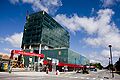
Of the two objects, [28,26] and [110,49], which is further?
[28,26]

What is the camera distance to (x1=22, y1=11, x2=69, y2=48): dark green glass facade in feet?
382

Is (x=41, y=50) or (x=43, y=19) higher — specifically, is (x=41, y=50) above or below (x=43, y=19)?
below

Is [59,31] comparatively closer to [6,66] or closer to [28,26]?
[28,26]

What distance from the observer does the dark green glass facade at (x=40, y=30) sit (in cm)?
11641

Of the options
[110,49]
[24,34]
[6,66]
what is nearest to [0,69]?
[6,66]

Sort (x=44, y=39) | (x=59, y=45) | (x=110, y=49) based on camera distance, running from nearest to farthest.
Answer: (x=110, y=49) → (x=44, y=39) → (x=59, y=45)

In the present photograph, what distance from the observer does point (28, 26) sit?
124375 millimetres

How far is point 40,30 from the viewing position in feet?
380

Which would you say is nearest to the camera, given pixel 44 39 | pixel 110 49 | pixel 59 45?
pixel 110 49

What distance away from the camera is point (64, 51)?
118 meters

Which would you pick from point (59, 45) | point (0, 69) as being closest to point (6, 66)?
point (0, 69)

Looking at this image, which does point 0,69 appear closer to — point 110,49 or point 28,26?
point 110,49

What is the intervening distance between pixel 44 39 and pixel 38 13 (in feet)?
61.4

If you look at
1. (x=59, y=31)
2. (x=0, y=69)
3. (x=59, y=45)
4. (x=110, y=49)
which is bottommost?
(x=0, y=69)
